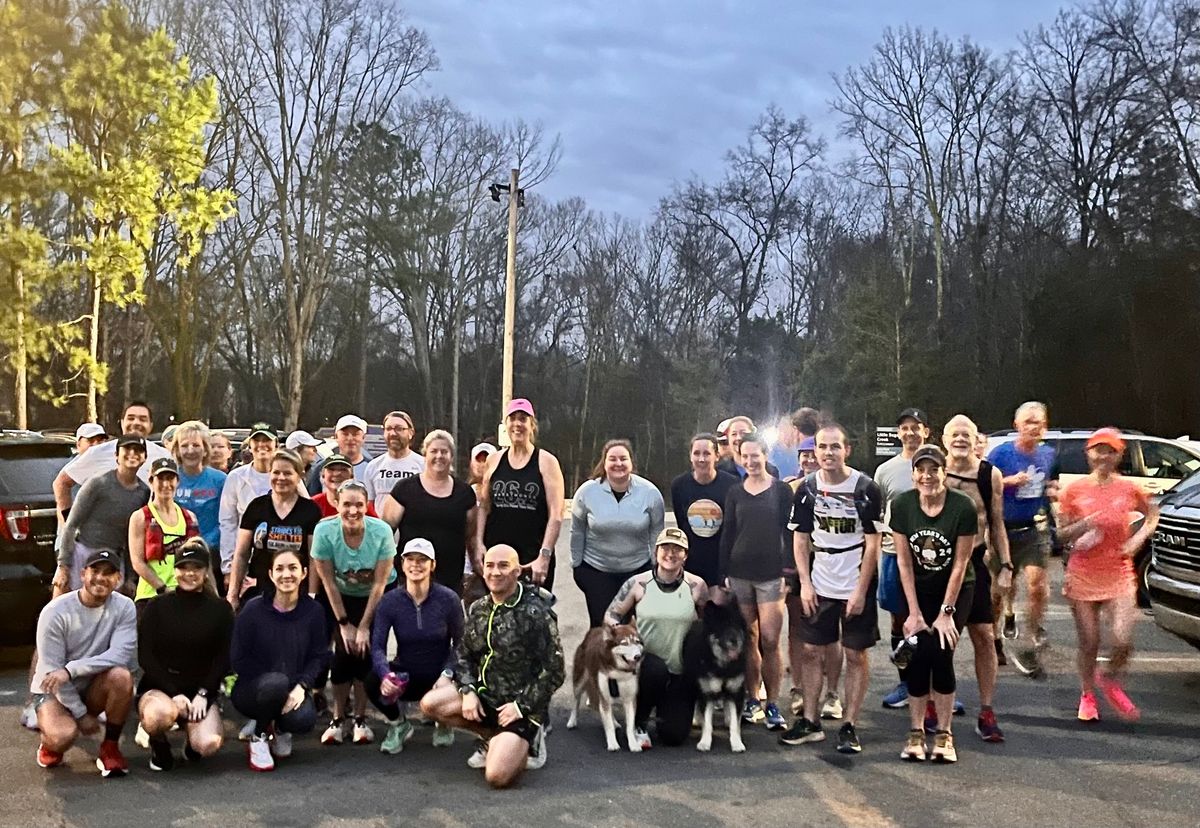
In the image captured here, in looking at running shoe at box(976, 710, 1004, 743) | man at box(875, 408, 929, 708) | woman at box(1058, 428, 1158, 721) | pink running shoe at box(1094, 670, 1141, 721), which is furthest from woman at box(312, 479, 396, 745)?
pink running shoe at box(1094, 670, 1141, 721)

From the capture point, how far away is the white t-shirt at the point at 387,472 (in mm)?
6980

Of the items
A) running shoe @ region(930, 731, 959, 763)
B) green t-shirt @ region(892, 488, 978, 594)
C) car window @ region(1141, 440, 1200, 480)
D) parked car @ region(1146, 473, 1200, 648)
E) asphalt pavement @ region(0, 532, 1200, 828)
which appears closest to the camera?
asphalt pavement @ region(0, 532, 1200, 828)

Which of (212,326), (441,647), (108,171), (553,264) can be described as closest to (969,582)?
(441,647)

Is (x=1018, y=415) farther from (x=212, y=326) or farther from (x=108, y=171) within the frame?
(x=212, y=326)

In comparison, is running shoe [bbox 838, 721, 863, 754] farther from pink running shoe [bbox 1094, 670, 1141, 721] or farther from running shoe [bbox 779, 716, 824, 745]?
pink running shoe [bbox 1094, 670, 1141, 721]

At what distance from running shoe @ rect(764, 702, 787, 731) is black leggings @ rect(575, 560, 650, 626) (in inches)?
43.0

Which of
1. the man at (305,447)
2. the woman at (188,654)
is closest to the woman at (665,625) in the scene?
the woman at (188,654)

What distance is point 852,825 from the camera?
4531 mm

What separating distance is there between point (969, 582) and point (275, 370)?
38292 millimetres

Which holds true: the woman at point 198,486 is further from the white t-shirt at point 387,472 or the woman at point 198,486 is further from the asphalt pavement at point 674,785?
the asphalt pavement at point 674,785

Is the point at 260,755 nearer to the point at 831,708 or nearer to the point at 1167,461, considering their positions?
the point at 831,708

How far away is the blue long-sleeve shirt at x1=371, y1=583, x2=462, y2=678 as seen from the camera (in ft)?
18.5

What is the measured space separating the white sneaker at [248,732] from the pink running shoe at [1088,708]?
4.74 meters

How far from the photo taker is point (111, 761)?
5.12 meters
